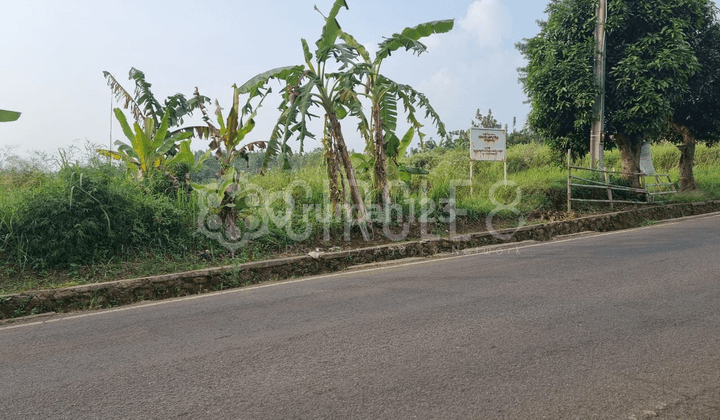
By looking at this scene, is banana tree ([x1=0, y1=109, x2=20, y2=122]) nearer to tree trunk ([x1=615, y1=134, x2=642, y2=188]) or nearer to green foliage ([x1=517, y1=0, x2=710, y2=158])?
green foliage ([x1=517, y1=0, x2=710, y2=158])

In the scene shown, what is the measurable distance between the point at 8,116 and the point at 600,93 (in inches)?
545

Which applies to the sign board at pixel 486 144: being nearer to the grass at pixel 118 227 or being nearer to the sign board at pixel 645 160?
the grass at pixel 118 227

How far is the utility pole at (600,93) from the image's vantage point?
14.9m

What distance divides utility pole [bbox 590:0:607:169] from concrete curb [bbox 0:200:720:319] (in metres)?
3.99

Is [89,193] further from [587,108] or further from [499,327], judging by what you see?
[587,108]

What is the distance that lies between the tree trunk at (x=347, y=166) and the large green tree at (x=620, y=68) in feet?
27.3

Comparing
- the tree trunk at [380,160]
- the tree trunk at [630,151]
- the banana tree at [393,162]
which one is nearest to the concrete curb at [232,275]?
the tree trunk at [380,160]

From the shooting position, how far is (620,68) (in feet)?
49.6

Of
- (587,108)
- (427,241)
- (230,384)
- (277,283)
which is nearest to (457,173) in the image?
(587,108)

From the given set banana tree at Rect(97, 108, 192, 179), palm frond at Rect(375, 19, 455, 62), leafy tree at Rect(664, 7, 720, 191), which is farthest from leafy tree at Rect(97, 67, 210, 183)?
leafy tree at Rect(664, 7, 720, 191)

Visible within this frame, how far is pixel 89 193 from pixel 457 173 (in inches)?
395

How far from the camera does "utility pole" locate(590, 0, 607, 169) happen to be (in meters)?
14.9

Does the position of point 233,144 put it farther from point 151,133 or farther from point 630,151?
point 630,151

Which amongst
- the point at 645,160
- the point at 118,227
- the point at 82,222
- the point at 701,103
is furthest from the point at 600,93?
the point at 82,222
